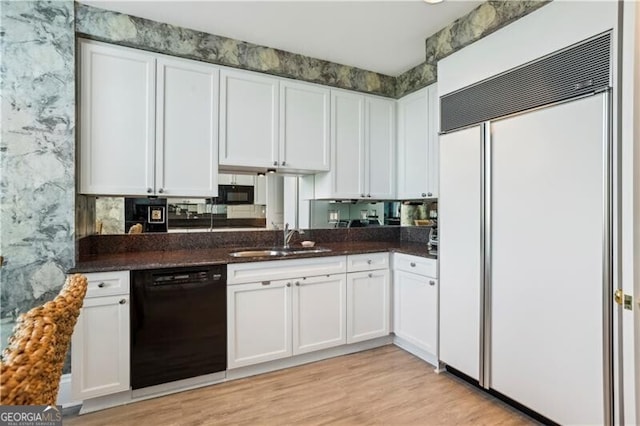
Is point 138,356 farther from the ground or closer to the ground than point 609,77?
closer to the ground

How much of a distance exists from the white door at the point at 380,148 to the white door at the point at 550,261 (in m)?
1.42

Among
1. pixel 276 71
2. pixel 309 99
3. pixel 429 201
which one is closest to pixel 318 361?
pixel 429 201

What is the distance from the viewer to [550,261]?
6.07 feet

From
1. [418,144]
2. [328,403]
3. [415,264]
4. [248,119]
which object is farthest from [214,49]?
[328,403]

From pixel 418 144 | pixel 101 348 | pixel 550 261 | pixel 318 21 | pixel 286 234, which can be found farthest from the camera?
pixel 418 144

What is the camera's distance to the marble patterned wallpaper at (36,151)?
2.07m

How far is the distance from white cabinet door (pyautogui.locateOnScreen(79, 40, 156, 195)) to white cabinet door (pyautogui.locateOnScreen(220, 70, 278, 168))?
1.80ft

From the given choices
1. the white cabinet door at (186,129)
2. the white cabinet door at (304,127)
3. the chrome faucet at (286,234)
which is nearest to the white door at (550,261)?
the white cabinet door at (304,127)

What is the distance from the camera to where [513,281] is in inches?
80.7

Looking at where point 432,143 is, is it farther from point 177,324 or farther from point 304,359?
point 177,324

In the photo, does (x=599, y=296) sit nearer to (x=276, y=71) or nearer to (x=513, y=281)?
(x=513, y=281)

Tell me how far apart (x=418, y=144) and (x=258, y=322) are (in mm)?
2260

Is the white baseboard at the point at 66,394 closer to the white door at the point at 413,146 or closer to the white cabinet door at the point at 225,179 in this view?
the white cabinet door at the point at 225,179

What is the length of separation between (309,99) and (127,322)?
7.69 feet
